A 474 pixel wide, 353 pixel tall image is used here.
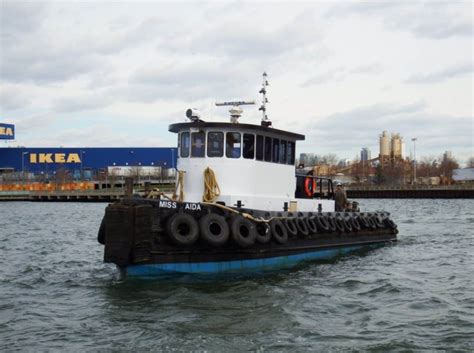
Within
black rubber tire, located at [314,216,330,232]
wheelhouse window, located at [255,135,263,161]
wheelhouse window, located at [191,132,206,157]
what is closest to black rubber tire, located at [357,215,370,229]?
black rubber tire, located at [314,216,330,232]

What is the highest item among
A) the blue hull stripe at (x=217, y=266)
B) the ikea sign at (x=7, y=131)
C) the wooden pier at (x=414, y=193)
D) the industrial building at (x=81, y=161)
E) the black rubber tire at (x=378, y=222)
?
the ikea sign at (x=7, y=131)

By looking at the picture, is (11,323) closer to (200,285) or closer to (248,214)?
(200,285)

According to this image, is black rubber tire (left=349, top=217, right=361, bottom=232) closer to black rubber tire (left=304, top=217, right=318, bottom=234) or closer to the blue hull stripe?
black rubber tire (left=304, top=217, right=318, bottom=234)

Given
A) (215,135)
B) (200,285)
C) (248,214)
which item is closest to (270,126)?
(215,135)

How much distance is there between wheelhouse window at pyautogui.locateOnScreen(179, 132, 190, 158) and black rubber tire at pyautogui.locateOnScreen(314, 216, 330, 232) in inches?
186

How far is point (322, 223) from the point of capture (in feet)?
60.4

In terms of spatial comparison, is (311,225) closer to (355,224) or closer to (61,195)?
(355,224)

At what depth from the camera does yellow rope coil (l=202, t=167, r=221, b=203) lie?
15781 mm

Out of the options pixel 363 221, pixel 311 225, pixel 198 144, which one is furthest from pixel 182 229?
pixel 363 221

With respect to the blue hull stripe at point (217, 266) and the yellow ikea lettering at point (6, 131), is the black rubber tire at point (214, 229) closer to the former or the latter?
the blue hull stripe at point (217, 266)

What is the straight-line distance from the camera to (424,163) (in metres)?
157

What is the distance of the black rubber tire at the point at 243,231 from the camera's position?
14492mm

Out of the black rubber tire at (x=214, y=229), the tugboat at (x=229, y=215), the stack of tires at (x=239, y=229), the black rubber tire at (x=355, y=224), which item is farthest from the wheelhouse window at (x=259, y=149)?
the black rubber tire at (x=355, y=224)

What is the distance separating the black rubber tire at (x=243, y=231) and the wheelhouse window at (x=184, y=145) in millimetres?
2880
